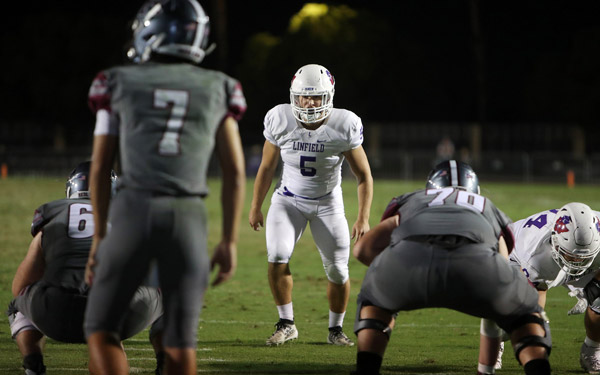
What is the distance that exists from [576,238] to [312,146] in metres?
2.29

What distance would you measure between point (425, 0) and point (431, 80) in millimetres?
10724

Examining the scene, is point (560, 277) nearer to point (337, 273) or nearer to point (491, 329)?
point (491, 329)

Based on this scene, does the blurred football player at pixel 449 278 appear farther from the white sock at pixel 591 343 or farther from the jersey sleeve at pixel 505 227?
the white sock at pixel 591 343

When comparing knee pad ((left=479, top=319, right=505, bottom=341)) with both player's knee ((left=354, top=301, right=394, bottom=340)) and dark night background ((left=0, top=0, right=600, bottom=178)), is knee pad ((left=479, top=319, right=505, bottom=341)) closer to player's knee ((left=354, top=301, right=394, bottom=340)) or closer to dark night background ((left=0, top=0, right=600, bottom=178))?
player's knee ((left=354, top=301, right=394, bottom=340))

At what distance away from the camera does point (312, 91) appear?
7.16 m

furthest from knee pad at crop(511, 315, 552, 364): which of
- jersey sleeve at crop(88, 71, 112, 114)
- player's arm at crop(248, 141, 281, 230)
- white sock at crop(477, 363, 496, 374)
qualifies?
player's arm at crop(248, 141, 281, 230)

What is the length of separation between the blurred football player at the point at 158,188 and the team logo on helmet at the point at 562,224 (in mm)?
2655

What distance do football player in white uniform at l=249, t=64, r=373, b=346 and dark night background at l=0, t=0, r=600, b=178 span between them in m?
27.9

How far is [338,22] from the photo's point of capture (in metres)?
43.6

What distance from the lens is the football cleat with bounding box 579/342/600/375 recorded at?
621cm

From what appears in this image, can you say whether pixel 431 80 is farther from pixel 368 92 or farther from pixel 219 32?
pixel 219 32

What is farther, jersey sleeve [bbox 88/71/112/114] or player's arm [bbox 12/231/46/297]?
player's arm [bbox 12/231/46/297]

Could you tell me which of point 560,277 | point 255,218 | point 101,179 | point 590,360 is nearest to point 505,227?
point 560,277

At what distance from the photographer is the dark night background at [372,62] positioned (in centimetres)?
4312
